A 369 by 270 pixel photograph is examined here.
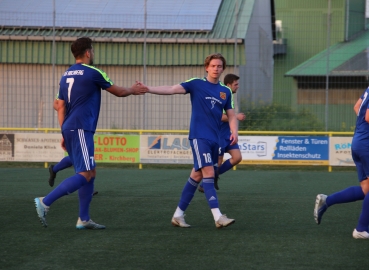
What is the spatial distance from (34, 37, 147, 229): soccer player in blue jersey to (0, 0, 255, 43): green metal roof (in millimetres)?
12817

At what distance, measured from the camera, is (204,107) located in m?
7.14

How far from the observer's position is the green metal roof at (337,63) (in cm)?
1834

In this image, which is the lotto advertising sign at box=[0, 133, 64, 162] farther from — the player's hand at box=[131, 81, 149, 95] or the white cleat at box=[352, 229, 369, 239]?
the white cleat at box=[352, 229, 369, 239]

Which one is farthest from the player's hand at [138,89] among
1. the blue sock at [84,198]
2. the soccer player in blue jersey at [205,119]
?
the blue sock at [84,198]

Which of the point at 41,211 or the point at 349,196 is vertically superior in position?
the point at 349,196

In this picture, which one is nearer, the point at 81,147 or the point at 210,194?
the point at 81,147

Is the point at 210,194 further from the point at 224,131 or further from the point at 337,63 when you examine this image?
the point at 337,63

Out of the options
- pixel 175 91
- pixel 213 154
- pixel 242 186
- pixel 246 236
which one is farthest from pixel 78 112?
pixel 242 186

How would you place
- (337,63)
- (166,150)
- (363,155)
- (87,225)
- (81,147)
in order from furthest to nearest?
1. (337,63)
2. (166,150)
3. (87,225)
4. (81,147)
5. (363,155)

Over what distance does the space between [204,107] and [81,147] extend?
1324 millimetres

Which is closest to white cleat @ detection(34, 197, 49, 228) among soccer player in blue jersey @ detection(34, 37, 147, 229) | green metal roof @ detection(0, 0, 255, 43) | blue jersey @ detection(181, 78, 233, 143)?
soccer player in blue jersey @ detection(34, 37, 147, 229)

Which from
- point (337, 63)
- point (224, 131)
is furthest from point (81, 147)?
point (337, 63)

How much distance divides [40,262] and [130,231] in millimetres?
1679

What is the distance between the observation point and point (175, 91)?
7059mm
